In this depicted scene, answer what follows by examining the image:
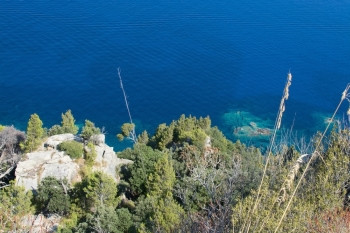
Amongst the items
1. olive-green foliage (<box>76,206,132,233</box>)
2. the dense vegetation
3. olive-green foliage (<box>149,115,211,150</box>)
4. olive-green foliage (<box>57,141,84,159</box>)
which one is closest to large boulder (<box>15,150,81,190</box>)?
olive-green foliage (<box>57,141,84,159</box>)

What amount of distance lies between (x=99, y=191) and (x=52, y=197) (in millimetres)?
2602

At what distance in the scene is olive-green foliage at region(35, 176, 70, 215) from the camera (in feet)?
72.0

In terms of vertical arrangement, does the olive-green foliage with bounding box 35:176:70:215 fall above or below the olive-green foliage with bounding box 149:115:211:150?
below

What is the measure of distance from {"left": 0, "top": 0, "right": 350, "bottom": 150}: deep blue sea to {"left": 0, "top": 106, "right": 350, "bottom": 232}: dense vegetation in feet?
58.6

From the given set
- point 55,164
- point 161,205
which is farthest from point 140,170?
point 161,205

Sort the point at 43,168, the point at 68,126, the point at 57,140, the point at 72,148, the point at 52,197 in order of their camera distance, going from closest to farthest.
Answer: the point at 52,197, the point at 43,168, the point at 72,148, the point at 57,140, the point at 68,126

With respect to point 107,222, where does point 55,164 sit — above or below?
above

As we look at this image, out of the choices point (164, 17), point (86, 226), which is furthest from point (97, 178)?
point (164, 17)

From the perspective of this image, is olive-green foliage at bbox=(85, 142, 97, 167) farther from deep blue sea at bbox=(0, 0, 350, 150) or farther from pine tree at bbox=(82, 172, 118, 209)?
deep blue sea at bbox=(0, 0, 350, 150)

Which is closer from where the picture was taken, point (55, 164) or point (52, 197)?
point (52, 197)

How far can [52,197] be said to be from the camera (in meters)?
22.1

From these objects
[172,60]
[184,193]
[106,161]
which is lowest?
[184,193]

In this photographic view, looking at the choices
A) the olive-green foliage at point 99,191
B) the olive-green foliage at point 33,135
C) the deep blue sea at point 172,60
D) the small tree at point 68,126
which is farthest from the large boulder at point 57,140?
the deep blue sea at point 172,60

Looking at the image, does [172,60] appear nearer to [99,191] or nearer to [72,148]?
[72,148]
